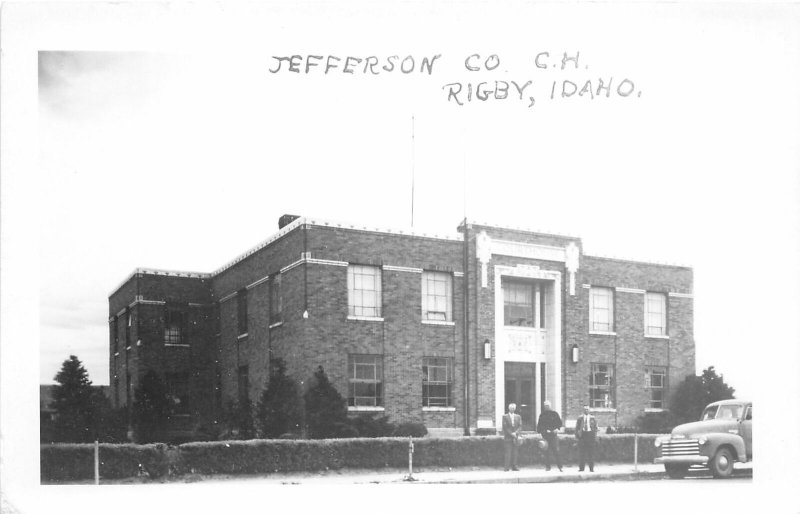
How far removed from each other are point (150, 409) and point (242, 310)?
7.44 ft

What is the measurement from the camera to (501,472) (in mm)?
14516

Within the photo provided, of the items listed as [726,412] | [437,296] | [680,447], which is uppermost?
[437,296]

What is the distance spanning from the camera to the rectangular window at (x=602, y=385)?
15.9 meters

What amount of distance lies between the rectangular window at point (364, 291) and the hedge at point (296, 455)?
2094mm

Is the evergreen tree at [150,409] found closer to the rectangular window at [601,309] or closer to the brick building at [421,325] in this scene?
the brick building at [421,325]

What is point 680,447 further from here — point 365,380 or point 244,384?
point 244,384

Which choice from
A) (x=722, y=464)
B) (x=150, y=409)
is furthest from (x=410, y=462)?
(x=722, y=464)

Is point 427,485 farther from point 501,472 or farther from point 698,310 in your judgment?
point 698,310

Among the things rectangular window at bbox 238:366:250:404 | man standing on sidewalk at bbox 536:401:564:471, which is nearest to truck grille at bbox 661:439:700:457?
man standing on sidewalk at bbox 536:401:564:471

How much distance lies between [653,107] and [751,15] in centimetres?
189

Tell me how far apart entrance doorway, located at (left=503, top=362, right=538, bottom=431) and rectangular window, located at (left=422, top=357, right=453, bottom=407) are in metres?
1.00

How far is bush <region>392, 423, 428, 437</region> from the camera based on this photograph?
14969 millimetres

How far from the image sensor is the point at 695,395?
15.3 meters

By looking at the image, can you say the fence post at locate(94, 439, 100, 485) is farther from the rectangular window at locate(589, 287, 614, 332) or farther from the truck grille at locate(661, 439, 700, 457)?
the truck grille at locate(661, 439, 700, 457)
